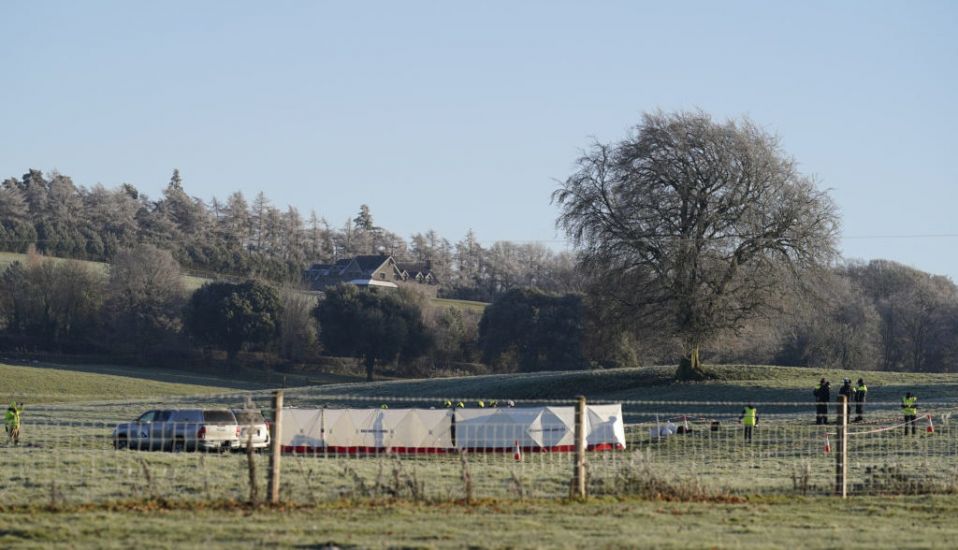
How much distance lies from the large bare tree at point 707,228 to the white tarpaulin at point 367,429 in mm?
25071

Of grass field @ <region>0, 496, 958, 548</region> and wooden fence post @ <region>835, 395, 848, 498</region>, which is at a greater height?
wooden fence post @ <region>835, 395, 848, 498</region>

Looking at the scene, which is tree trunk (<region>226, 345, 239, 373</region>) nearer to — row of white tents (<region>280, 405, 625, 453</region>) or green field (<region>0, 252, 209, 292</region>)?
green field (<region>0, 252, 209, 292</region>)

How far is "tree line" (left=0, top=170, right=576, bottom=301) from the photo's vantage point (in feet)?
413

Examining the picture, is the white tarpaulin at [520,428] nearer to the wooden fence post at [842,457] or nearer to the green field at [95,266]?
the wooden fence post at [842,457]

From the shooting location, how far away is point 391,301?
3590 inches

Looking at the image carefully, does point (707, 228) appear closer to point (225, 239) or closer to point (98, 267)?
point (98, 267)

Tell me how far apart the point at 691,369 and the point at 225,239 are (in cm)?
10933

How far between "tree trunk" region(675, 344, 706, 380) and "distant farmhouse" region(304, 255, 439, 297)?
80.9 metres

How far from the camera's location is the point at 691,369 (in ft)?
171

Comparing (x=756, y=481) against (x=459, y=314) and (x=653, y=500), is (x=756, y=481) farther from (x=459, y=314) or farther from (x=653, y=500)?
(x=459, y=314)

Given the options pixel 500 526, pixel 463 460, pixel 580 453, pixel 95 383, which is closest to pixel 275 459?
pixel 463 460

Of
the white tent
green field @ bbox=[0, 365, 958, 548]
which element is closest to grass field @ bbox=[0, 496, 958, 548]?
green field @ bbox=[0, 365, 958, 548]

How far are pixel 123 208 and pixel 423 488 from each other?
5367 inches

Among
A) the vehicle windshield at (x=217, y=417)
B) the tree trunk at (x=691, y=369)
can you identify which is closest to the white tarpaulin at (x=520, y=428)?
the vehicle windshield at (x=217, y=417)
